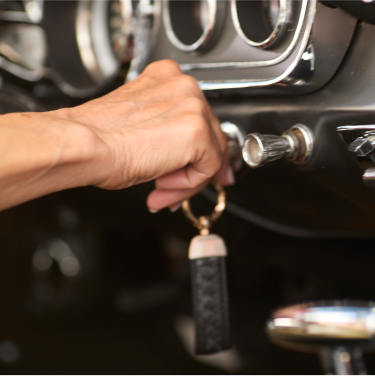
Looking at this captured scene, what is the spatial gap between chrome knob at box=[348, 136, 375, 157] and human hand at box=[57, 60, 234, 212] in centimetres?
16

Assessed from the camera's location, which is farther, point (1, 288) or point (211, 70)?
point (1, 288)

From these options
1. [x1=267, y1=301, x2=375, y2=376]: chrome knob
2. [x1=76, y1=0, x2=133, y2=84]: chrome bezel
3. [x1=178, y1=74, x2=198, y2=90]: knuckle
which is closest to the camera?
[x1=267, y1=301, x2=375, y2=376]: chrome knob

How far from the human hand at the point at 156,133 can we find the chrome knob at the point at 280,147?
5cm

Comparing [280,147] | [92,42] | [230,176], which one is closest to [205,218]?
[230,176]

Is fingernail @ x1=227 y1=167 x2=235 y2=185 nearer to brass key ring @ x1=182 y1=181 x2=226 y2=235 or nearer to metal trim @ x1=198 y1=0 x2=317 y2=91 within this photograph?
brass key ring @ x1=182 y1=181 x2=226 y2=235

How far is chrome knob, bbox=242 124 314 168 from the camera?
47 centimetres

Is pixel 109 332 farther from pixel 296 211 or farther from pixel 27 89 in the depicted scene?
pixel 296 211

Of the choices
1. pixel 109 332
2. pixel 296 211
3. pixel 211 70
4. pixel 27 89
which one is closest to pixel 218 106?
pixel 211 70

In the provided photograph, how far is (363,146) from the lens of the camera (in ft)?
1.41

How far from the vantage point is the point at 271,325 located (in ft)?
1.49

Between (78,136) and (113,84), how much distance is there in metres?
0.34

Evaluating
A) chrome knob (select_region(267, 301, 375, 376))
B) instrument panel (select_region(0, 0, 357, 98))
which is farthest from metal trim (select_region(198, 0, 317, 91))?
chrome knob (select_region(267, 301, 375, 376))

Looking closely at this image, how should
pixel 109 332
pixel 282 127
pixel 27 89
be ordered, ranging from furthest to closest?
pixel 109 332, pixel 27 89, pixel 282 127

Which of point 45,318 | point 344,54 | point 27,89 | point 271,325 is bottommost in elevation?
point 45,318
